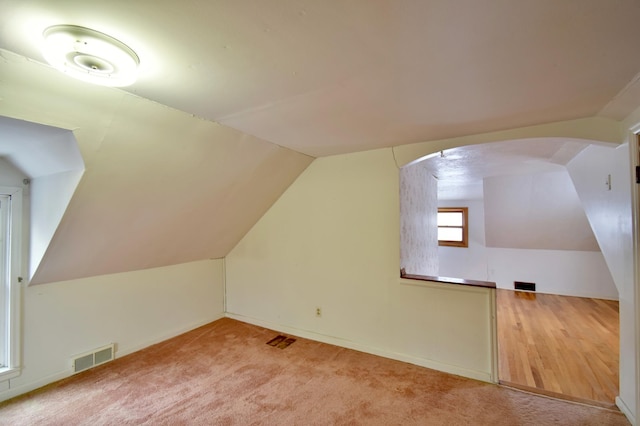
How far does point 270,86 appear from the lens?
1.50 metres

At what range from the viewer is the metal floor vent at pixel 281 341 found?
3.08m

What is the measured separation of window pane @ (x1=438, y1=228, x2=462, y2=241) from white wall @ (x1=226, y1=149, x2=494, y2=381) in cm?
432

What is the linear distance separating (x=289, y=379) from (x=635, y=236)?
2.69 m

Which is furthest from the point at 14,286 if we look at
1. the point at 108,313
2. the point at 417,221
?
the point at 417,221

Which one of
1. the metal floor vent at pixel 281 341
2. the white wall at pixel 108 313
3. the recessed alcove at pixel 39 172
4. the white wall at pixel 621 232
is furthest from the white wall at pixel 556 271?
the recessed alcove at pixel 39 172

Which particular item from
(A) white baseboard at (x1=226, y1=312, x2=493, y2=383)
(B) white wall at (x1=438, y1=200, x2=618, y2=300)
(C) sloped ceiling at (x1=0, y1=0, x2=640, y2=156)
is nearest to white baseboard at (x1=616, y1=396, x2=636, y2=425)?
(A) white baseboard at (x1=226, y1=312, x2=493, y2=383)

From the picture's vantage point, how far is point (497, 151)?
2.88 metres

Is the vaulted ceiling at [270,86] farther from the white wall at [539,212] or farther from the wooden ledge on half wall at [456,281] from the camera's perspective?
the white wall at [539,212]

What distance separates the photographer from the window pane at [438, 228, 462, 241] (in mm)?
6410

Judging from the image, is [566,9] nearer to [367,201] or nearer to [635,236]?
[635,236]

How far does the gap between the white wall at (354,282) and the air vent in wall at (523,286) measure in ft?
12.9

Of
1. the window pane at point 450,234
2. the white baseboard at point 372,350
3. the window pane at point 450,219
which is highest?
the window pane at point 450,219

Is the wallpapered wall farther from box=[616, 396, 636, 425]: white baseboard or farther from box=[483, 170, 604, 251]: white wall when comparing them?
box=[616, 396, 636, 425]: white baseboard

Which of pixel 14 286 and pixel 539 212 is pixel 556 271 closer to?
pixel 539 212
